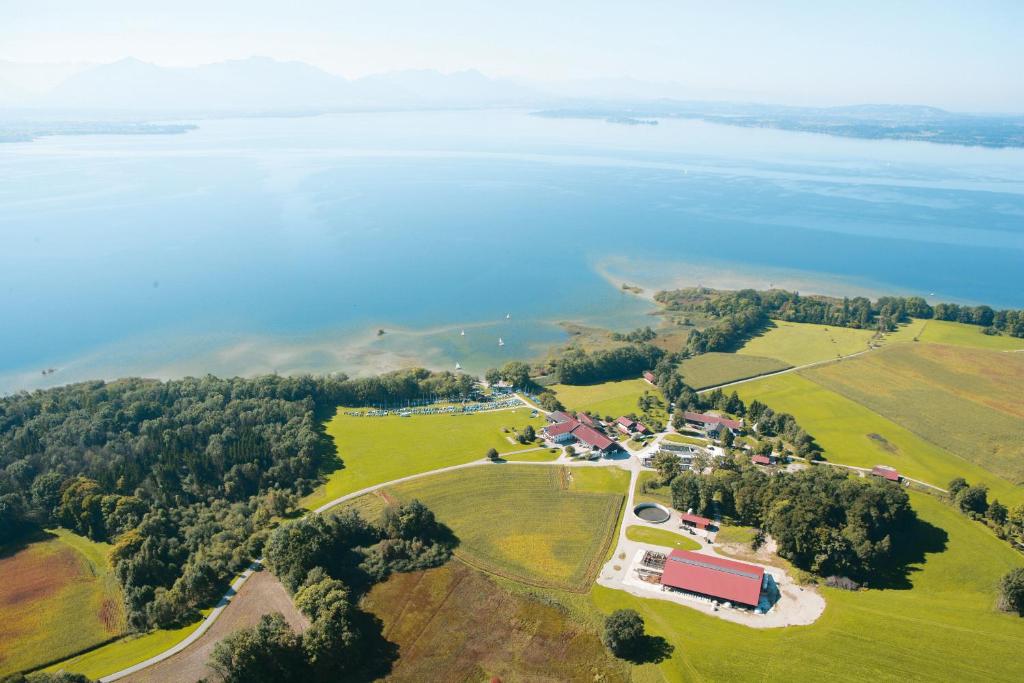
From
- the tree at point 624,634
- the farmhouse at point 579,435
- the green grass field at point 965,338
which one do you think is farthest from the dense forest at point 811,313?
the tree at point 624,634

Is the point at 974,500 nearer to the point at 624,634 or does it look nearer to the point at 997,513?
the point at 997,513

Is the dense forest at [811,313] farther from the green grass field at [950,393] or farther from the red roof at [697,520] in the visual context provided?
the red roof at [697,520]

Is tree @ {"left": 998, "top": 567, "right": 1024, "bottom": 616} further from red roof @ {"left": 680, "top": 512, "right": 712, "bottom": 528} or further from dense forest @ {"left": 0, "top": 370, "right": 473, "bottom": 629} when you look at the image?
dense forest @ {"left": 0, "top": 370, "right": 473, "bottom": 629}

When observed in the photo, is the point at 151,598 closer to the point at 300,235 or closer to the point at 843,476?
the point at 843,476

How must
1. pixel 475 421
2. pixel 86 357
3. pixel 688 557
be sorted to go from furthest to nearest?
pixel 86 357 < pixel 475 421 < pixel 688 557

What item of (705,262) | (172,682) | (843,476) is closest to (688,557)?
(843,476)

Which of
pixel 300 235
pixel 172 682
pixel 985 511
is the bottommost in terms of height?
pixel 172 682

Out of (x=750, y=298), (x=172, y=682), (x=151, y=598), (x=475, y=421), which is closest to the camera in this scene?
(x=172, y=682)
